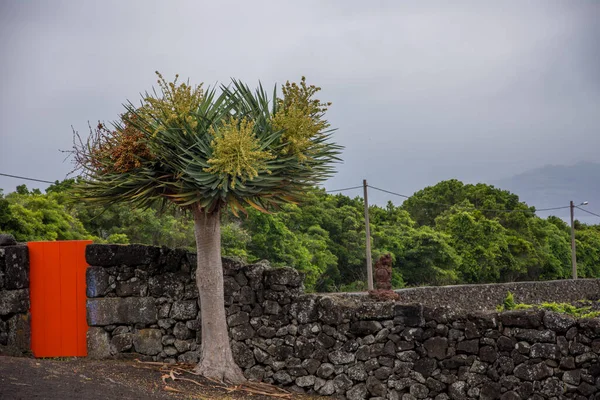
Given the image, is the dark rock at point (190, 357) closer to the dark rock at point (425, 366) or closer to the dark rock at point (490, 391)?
the dark rock at point (425, 366)

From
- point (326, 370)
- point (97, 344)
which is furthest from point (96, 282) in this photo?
point (326, 370)

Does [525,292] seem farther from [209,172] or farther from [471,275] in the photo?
[209,172]

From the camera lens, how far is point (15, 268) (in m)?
10.2

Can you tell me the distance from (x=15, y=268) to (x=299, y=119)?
4571 millimetres

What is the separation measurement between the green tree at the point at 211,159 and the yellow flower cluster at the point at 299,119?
14 millimetres

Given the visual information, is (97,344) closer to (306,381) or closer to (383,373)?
(306,381)

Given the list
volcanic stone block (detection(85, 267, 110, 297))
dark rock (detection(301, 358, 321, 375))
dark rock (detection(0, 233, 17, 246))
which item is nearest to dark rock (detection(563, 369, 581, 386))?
dark rock (detection(301, 358, 321, 375))

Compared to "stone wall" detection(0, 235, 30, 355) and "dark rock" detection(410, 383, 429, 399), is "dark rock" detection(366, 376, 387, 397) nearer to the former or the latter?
"dark rock" detection(410, 383, 429, 399)

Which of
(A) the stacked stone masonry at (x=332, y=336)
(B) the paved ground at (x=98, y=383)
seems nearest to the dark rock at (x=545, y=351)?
(A) the stacked stone masonry at (x=332, y=336)

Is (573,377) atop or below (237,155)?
below

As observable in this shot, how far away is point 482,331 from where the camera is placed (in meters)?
9.64

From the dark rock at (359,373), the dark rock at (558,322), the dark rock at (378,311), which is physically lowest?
the dark rock at (359,373)

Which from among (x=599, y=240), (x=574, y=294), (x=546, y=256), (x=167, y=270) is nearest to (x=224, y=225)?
(x=167, y=270)

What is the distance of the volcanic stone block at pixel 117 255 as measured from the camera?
10461 mm
